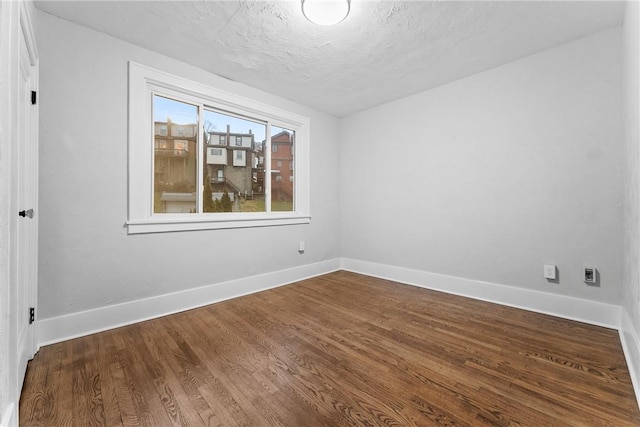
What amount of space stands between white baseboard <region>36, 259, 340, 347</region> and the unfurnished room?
2cm

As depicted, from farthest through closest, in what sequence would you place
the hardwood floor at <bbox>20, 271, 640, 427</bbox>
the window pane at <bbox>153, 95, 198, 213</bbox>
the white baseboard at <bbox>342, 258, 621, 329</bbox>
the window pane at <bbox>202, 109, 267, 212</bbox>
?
the window pane at <bbox>202, 109, 267, 212</bbox> < the window pane at <bbox>153, 95, 198, 213</bbox> < the white baseboard at <bbox>342, 258, 621, 329</bbox> < the hardwood floor at <bbox>20, 271, 640, 427</bbox>

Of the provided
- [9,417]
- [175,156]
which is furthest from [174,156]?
[9,417]

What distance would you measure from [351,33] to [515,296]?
2899 millimetres

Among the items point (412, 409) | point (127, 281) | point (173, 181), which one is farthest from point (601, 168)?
point (127, 281)

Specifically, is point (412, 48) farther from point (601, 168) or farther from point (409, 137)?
point (601, 168)

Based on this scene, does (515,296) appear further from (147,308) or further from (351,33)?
(147,308)

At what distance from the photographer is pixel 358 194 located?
160 inches

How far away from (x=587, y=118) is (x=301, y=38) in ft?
8.39

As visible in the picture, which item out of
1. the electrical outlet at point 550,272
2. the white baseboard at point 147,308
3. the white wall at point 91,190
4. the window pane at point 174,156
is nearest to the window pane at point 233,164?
the window pane at point 174,156

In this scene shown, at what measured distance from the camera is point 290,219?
11.8 ft

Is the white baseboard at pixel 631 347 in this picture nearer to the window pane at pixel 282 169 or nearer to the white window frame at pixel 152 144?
the white window frame at pixel 152 144

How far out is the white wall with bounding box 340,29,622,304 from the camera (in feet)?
7.25

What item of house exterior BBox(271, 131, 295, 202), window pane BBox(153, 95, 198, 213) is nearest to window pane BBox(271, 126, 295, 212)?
house exterior BBox(271, 131, 295, 202)

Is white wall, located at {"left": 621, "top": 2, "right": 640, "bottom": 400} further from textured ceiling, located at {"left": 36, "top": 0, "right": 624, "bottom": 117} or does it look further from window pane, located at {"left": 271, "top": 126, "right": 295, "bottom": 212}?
window pane, located at {"left": 271, "top": 126, "right": 295, "bottom": 212}
